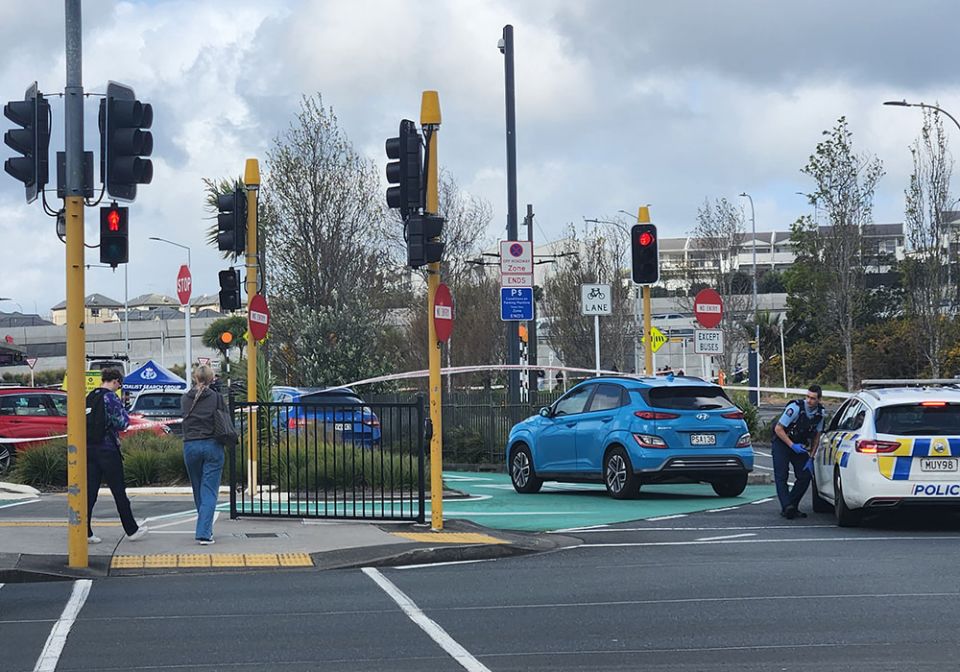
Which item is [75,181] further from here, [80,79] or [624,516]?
[624,516]

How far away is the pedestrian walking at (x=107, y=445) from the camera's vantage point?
14.1m

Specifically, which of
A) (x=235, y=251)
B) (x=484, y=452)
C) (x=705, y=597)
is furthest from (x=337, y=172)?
(x=705, y=597)

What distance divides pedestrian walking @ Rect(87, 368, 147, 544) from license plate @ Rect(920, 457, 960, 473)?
26.2 feet

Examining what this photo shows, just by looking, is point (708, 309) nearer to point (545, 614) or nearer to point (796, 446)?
point (796, 446)

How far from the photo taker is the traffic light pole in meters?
12.3

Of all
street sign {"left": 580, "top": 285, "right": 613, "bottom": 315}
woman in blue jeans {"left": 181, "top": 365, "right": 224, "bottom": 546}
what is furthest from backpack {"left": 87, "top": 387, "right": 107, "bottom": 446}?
street sign {"left": 580, "top": 285, "right": 613, "bottom": 315}

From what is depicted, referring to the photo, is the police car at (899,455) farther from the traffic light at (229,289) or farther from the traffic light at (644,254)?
the traffic light at (229,289)

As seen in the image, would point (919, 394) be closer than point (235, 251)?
Yes

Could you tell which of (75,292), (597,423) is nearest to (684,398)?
(597,423)

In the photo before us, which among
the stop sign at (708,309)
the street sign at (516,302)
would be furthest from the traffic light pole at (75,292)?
the stop sign at (708,309)

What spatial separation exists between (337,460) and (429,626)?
762 cm

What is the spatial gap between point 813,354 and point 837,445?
48.3 metres

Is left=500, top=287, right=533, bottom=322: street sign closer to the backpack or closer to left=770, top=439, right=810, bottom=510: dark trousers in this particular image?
left=770, top=439, right=810, bottom=510: dark trousers

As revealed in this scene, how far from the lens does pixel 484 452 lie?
28062mm
